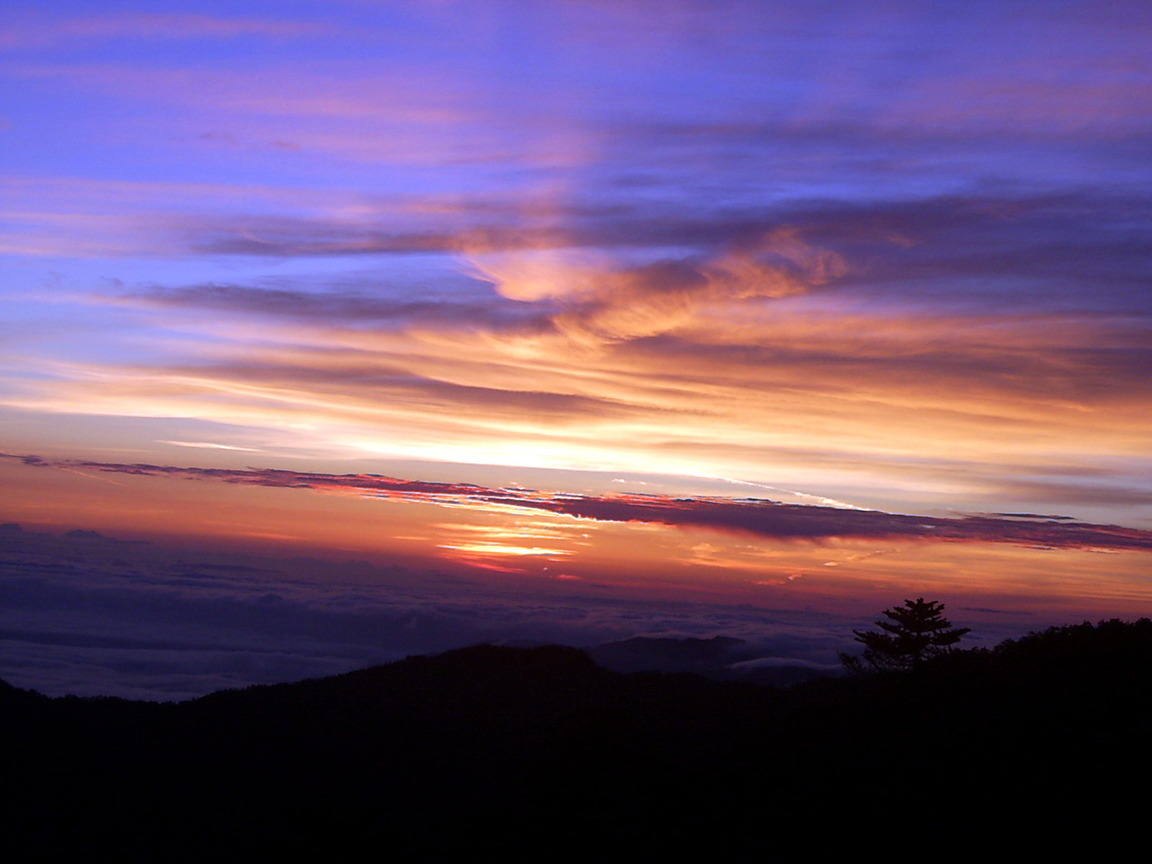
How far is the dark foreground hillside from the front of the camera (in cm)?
1416

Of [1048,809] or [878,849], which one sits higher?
[1048,809]

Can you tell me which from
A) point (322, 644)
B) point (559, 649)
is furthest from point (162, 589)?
point (559, 649)

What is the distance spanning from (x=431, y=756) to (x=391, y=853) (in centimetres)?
457

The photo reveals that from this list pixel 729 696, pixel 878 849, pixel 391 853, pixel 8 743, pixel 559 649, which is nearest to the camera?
pixel 878 849

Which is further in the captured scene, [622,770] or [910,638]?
[910,638]

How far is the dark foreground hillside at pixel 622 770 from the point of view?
14.2 m

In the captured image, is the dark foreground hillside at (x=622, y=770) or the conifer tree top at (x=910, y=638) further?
the conifer tree top at (x=910, y=638)

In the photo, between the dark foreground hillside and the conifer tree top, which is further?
the conifer tree top

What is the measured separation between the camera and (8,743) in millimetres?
22094

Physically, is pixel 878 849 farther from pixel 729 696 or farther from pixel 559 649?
pixel 559 649

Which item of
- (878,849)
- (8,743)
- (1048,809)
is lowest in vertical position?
(8,743)

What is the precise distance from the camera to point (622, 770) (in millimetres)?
17891

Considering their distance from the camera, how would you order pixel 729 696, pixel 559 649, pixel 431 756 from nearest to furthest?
pixel 431 756 → pixel 729 696 → pixel 559 649

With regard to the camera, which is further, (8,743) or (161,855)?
(8,743)
